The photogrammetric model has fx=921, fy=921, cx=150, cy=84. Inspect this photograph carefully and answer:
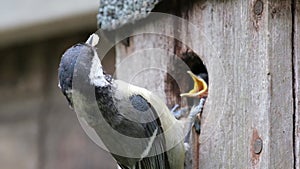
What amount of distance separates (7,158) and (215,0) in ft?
3.55

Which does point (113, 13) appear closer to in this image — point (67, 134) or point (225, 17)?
point (225, 17)

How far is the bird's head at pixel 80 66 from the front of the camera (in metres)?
1.75

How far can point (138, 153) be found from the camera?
186 cm

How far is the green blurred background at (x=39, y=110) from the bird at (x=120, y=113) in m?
0.68

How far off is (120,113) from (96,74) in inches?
4.2

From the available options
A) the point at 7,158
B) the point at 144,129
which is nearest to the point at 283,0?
the point at 144,129

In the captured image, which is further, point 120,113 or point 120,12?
point 120,12

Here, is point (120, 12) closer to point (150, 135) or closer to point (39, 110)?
point (150, 135)

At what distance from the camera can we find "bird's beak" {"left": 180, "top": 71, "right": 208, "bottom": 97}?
6.36 ft

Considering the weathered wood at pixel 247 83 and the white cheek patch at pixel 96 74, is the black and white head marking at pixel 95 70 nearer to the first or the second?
the white cheek patch at pixel 96 74

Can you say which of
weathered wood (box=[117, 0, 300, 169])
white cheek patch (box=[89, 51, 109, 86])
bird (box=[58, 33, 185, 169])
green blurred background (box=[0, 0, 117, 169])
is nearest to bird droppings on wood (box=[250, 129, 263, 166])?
weathered wood (box=[117, 0, 300, 169])

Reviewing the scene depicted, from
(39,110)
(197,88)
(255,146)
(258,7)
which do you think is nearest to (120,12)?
(197,88)

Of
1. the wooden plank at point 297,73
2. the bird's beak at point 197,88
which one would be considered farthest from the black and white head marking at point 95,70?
the wooden plank at point 297,73

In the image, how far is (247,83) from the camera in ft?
5.92
